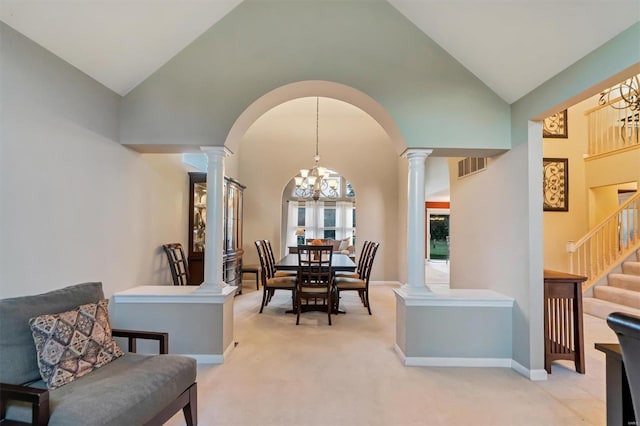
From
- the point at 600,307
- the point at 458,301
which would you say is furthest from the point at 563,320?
the point at 600,307

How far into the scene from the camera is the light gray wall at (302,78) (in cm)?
312

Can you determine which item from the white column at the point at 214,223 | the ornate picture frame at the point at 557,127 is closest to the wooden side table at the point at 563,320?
the white column at the point at 214,223

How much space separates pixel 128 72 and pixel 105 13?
65cm

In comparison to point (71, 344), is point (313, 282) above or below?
below

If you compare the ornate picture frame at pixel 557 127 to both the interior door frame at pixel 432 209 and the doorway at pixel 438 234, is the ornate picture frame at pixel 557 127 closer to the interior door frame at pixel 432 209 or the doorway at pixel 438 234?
the interior door frame at pixel 432 209

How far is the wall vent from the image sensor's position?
143 inches

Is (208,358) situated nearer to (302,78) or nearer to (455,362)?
(455,362)

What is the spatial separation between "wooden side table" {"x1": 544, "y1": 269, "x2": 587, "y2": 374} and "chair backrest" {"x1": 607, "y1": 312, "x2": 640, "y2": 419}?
2.05 meters

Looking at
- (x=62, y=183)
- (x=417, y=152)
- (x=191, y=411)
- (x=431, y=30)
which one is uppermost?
(x=431, y=30)

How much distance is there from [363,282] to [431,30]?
3.29m

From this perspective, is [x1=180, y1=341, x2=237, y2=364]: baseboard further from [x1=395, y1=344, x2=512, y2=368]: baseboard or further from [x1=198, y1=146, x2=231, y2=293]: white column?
[x1=395, y1=344, x2=512, y2=368]: baseboard

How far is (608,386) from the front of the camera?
1.57 meters

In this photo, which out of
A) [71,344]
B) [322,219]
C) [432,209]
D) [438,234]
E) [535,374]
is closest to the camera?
[71,344]

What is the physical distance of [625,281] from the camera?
495 cm
